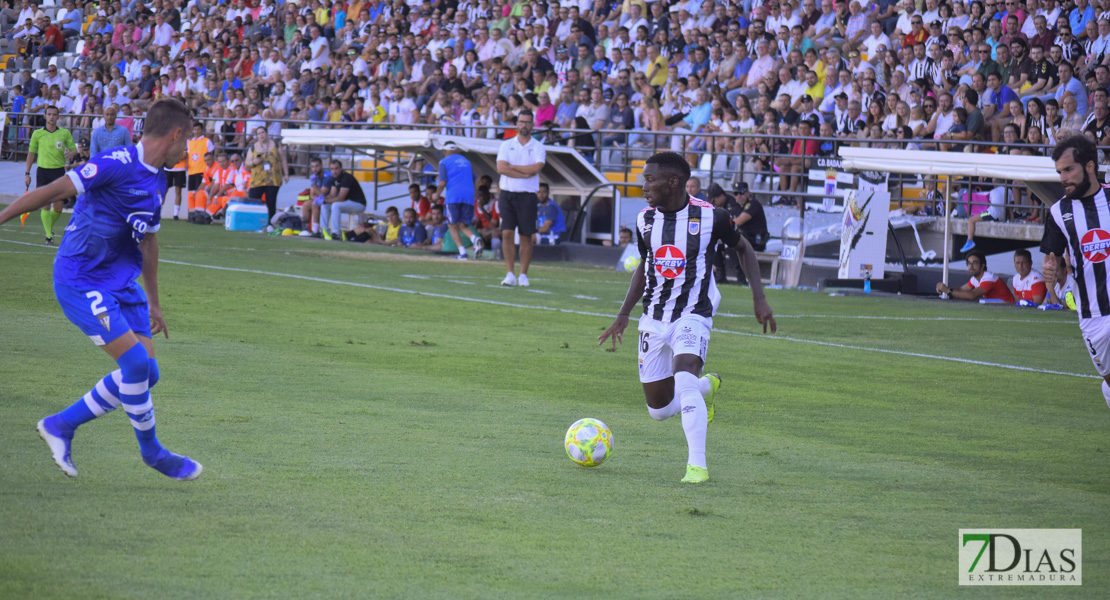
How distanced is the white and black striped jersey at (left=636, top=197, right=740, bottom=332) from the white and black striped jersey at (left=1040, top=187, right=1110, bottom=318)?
6.00 feet

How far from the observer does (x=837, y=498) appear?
6.36m

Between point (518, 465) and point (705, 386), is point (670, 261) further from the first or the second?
point (518, 465)

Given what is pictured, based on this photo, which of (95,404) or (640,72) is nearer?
(95,404)

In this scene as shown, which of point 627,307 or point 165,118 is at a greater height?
point 165,118

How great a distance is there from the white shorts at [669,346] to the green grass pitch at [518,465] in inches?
21.0

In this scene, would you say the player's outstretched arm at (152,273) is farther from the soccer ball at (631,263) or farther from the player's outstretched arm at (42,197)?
→ the soccer ball at (631,263)

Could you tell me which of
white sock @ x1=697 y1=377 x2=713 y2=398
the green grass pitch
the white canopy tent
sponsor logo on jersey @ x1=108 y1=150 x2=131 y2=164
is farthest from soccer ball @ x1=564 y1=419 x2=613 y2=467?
the white canopy tent

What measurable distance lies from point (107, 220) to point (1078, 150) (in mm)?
5031

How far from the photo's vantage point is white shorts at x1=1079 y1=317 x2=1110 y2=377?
7.08 metres

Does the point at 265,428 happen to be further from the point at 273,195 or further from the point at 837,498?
the point at 273,195

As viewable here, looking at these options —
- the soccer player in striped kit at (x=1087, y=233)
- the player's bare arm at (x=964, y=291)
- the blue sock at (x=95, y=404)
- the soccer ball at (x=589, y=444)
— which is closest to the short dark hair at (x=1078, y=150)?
the soccer player in striped kit at (x=1087, y=233)

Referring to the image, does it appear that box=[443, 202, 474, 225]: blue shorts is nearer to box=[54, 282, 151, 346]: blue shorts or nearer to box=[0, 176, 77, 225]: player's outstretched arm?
box=[54, 282, 151, 346]: blue shorts

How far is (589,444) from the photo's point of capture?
687 cm

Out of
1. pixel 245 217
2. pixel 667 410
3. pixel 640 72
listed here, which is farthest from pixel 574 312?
pixel 245 217
